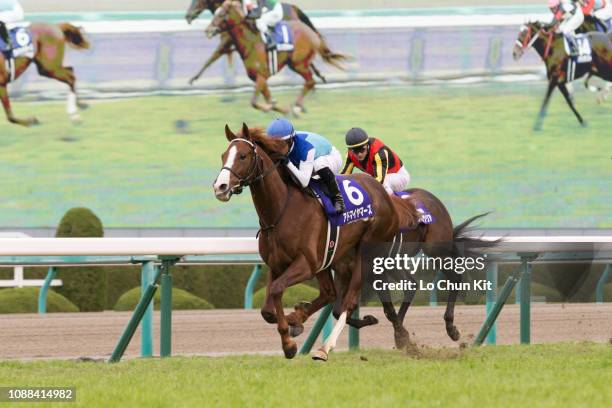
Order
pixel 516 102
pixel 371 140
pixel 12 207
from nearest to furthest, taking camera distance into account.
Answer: pixel 371 140 < pixel 12 207 < pixel 516 102

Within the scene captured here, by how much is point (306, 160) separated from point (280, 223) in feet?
1.56

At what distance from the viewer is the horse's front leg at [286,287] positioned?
21.9 ft

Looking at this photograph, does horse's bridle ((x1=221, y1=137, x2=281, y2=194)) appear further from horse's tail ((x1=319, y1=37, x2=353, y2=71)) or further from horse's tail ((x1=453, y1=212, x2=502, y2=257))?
horse's tail ((x1=319, y1=37, x2=353, y2=71))

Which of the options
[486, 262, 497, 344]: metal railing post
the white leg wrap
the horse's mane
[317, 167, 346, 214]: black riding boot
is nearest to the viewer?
the white leg wrap

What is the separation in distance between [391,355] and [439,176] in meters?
15.6

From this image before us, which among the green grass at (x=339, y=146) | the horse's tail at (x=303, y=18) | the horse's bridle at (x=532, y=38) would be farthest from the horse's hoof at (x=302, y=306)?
the horse's bridle at (x=532, y=38)

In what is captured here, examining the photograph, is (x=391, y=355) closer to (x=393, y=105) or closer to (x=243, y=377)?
(x=243, y=377)

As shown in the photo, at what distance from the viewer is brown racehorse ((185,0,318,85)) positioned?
22.9m

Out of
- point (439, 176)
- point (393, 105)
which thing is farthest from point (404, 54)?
point (439, 176)

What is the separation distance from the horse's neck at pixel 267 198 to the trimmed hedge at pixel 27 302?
7.55 meters

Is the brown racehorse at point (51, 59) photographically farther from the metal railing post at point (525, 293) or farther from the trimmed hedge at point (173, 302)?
the metal railing post at point (525, 293)

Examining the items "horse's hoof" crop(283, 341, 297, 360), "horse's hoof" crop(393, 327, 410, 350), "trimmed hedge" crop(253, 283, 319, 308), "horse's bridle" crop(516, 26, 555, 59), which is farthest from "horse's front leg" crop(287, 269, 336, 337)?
"horse's bridle" crop(516, 26, 555, 59)

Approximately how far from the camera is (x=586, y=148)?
23344 millimetres

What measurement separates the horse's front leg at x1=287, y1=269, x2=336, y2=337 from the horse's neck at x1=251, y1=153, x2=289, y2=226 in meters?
0.54
